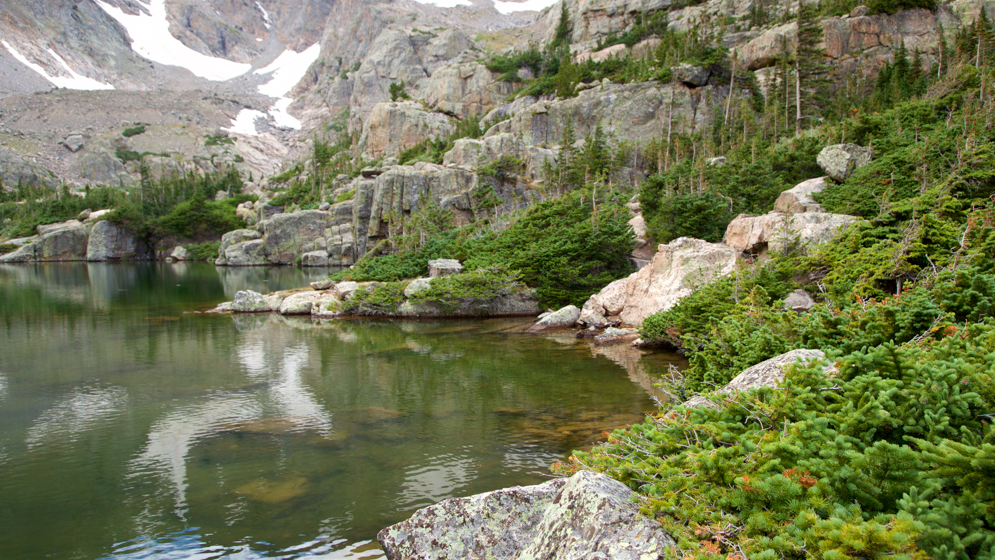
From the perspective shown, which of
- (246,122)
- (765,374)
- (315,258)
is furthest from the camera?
(246,122)

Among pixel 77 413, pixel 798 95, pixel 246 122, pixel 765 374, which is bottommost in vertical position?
pixel 77 413

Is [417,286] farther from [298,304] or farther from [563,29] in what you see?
[563,29]

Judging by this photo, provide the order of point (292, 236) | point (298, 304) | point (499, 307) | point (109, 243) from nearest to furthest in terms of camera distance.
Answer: point (499, 307)
point (298, 304)
point (292, 236)
point (109, 243)

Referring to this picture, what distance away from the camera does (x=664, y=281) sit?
21.0 metres

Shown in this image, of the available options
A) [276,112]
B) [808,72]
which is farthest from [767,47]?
[276,112]

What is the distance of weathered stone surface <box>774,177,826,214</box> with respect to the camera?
67.6 ft

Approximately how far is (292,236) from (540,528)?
69008 mm

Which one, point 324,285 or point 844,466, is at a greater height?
point 324,285

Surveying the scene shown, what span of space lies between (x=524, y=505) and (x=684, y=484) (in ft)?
5.47

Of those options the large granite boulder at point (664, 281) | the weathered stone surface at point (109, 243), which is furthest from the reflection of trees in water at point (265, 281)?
the weathered stone surface at point (109, 243)

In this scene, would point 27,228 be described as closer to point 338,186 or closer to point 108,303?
point 338,186

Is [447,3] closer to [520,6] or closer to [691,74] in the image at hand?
[520,6]

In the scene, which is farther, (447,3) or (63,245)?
(447,3)

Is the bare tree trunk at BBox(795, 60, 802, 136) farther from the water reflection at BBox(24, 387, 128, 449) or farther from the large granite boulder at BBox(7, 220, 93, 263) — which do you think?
the large granite boulder at BBox(7, 220, 93, 263)
